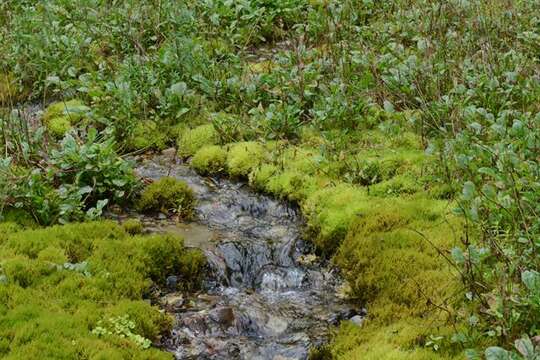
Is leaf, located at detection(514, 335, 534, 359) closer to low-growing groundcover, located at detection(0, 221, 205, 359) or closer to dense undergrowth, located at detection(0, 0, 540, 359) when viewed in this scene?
dense undergrowth, located at detection(0, 0, 540, 359)

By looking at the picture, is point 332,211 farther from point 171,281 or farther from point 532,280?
point 532,280

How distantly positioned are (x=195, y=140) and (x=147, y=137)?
89cm

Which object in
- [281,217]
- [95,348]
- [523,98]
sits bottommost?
[281,217]

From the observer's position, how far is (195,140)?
997 cm

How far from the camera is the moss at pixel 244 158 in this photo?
916 cm

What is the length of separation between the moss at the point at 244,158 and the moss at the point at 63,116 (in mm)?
2634

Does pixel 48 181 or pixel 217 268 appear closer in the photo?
pixel 217 268

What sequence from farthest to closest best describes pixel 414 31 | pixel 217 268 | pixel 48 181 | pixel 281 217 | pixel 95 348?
pixel 414 31
pixel 281 217
pixel 48 181
pixel 217 268
pixel 95 348

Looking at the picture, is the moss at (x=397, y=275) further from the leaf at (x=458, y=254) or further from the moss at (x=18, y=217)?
the moss at (x=18, y=217)

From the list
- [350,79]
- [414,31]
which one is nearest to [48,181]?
[350,79]

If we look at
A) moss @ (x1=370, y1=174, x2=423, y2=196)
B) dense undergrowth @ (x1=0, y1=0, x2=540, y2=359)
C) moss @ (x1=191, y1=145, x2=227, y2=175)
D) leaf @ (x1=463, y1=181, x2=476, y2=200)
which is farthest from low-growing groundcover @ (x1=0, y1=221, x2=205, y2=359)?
leaf @ (x1=463, y1=181, x2=476, y2=200)

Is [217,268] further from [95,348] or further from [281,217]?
[95,348]

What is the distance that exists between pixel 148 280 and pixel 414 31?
Answer: 7459 millimetres

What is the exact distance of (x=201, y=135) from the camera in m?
10.0
